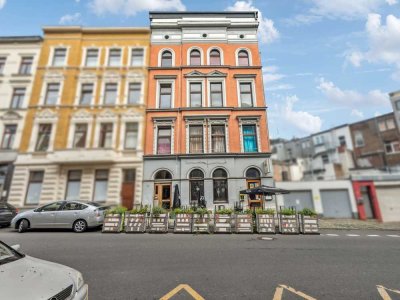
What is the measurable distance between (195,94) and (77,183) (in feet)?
42.1

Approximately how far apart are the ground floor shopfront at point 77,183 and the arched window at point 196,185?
4254mm

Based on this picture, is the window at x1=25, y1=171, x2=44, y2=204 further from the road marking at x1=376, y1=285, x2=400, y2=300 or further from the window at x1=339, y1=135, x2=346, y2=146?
the window at x1=339, y1=135, x2=346, y2=146

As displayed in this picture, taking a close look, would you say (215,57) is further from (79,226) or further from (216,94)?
(79,226)

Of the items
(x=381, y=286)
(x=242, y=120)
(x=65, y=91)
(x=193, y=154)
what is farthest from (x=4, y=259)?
(x=65, y=91)

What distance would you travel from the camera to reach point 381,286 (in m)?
4.67

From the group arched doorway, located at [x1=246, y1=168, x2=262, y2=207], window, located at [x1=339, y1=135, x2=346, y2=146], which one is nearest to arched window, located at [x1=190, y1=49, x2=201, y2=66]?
arched doorway, located at [x1=246, y1=168, x2=262, y2=207]

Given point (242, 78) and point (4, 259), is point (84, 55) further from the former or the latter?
point (4, 259)

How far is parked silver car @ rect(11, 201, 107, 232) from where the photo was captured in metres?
11.0

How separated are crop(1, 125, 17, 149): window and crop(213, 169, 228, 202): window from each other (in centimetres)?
1791

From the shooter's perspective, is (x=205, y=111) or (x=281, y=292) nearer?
(x=281, y=292)

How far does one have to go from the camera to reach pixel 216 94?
19781 mm

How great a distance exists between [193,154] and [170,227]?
6970 millimetres

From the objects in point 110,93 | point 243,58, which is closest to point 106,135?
point 110,93

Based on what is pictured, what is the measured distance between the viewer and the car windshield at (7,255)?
3363 millimetres
